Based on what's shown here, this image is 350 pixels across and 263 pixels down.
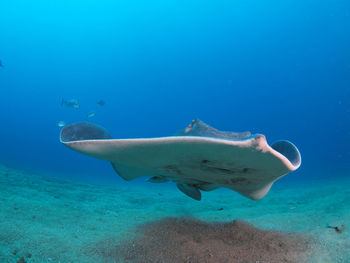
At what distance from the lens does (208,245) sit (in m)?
2.26

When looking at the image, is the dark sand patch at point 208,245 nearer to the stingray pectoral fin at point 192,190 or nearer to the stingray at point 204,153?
the stingray pectoral fin at point 192,190

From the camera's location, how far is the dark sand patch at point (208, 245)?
6.40 ft

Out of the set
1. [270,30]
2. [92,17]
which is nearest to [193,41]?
[270,30]

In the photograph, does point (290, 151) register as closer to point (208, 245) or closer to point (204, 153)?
point (204, 153)

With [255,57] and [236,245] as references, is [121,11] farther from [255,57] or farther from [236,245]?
[236,245]

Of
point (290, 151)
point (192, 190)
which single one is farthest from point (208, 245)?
point (290, 151)

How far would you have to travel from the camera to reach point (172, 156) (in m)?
1.56

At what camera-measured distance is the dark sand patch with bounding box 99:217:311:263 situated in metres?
1.95

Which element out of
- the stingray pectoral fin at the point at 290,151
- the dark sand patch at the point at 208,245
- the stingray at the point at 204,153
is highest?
the stingray pectoral fin at the point at 290,151

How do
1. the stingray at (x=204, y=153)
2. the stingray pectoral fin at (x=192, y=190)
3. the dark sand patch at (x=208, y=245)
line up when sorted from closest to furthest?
the stingray at (x=204, y=153), the dark sand patch at (x=208, y=245), the stingray pectoral fin at (x=192, y=190)

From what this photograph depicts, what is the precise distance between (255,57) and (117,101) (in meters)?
60.1

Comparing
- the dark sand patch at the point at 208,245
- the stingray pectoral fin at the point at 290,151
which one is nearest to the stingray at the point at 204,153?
the stingray pectoral fin at the point at 290,151

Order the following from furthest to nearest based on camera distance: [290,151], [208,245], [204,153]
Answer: [208,245] → [290,151] → [204,153]

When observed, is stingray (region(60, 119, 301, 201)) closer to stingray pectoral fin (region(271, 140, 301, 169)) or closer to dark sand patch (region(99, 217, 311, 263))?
stingray pectoral fin (region(271, 140, 301, 169))
